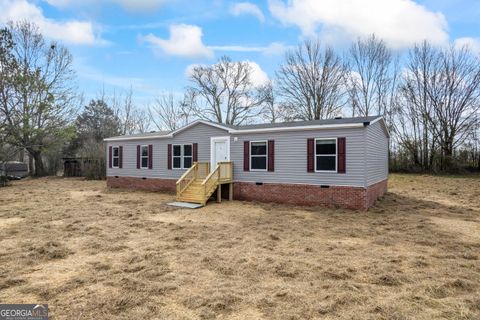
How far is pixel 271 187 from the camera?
12.0 m

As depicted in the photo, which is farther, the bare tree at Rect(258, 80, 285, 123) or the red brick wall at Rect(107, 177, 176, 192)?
the bare tree at Rect(258, 80, 285, 123)

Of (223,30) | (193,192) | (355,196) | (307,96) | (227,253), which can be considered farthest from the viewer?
(307,96)

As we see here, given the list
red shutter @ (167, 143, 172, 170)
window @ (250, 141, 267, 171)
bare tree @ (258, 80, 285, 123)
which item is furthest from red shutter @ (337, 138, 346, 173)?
bare tree @ (258, 80, 285, 123)

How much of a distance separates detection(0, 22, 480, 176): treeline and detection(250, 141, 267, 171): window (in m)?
14.4

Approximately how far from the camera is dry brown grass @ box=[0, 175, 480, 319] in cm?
355

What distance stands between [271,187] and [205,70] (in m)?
23.4

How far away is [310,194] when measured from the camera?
36.4 feet

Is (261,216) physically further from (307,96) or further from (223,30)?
(307,96)

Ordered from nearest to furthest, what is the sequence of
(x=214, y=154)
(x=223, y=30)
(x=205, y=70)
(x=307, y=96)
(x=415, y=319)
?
(x=415, y=319) < (x=214, y=154) < (x=223, y=30) < (x=307, y=96) < (x=205, y=70)

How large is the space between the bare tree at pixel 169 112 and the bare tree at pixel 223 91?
3.96 ft

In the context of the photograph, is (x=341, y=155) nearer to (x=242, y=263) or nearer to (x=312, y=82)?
(x=242, y=263)

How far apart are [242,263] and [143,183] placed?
39.2 feet

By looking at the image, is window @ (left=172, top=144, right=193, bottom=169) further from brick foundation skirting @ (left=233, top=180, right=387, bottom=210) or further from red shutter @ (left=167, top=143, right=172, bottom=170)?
brick foundation skirting @ (left=233, top=180, right=387, bottom=210)

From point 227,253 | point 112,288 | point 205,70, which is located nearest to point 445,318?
point 227,253
